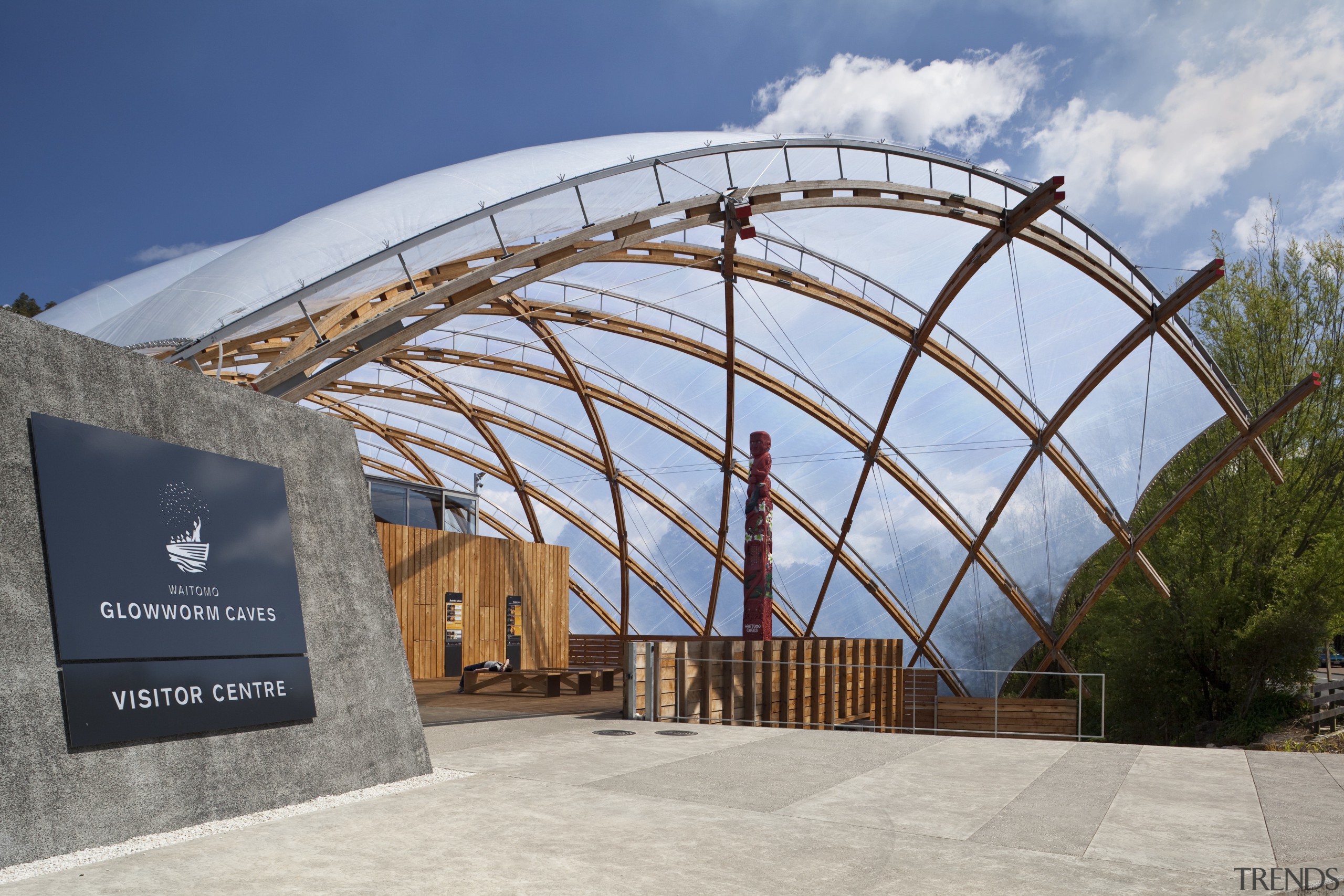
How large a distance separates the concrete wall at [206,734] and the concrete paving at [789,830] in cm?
48

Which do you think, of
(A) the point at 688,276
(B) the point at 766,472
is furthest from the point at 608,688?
(A) the point at 688,276

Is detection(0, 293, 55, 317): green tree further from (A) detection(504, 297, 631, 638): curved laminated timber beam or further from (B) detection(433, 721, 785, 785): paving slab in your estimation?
(B) detection(433, 721, 785, 785): paving slab

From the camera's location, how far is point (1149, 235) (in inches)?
1133

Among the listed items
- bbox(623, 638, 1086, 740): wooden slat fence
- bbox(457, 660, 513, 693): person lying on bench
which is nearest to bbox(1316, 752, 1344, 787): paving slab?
bbox(623, 638, 1086, 740): wooden slat fence

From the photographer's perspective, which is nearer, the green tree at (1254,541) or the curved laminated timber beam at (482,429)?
the green tree at (1254,541)

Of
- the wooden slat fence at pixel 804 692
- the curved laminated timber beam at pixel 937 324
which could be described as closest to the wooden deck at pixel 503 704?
the wooden slat fence at pixel 804 692

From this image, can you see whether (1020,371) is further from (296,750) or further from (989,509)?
(296,750)

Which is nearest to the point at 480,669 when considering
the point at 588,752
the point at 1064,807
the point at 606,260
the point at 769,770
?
the point at 606,260

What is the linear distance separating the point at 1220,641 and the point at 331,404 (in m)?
31.3

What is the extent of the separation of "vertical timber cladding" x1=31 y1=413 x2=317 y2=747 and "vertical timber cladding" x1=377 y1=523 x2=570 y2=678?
774 inches

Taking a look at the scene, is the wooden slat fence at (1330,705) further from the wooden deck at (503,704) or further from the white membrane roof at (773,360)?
the wooden deck at (503,704)

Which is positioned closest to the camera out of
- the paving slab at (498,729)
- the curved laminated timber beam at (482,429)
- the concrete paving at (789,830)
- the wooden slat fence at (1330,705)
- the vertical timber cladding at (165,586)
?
the concrete paving at (789,830)

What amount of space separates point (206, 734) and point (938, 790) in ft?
22.0

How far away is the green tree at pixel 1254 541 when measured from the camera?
27078mm
